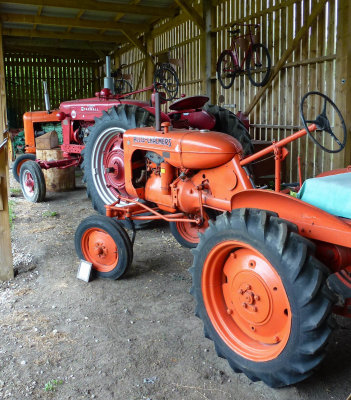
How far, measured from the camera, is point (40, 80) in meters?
16.4

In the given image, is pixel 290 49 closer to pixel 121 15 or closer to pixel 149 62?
pixel 121 15

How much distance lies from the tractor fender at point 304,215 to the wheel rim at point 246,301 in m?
0.24

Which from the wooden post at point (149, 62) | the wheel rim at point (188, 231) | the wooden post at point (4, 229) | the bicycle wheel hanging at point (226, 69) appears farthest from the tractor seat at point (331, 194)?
the wooden post at point (149, 62)

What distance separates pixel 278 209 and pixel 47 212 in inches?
156

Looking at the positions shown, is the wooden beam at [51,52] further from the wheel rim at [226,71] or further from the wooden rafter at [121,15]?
the wheel rim at [226,71]

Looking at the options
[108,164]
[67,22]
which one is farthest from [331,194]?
[67,22]

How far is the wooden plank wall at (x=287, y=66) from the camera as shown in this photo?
5668mm

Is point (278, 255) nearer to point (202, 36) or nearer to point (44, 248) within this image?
point (44, 248)

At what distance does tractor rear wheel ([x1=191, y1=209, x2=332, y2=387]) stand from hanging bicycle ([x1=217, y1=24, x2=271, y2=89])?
525cm

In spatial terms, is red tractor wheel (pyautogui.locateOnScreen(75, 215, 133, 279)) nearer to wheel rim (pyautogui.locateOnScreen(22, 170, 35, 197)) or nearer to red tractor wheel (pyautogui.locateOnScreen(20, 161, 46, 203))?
Result: red tractor wheel (pyautogui.locateOnScreen(20, 161, 46, 203))

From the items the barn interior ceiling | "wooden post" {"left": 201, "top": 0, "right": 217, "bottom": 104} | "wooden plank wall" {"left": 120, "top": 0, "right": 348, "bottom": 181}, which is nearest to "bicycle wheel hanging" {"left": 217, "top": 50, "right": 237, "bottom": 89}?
"wooden plank wall" {"left": 120, "top": 0, "right": 348, "bottom": 181}

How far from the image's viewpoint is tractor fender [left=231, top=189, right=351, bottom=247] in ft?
5.72

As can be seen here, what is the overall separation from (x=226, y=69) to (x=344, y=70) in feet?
8.80

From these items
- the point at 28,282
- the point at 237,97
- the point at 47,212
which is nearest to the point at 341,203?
the point at 28,282
